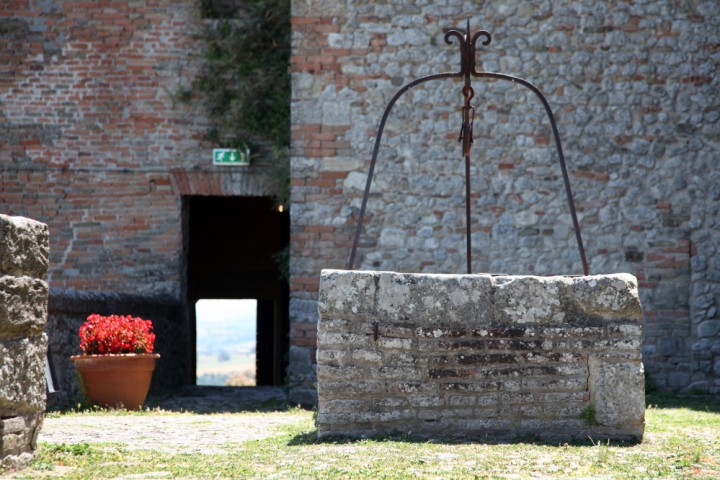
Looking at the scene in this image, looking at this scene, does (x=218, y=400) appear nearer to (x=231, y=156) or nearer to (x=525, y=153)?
(x=231, y=156)

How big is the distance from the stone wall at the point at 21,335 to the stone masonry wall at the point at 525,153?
15.8ft

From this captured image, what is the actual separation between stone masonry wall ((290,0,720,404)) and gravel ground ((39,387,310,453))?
109cm

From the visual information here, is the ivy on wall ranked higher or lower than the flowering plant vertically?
higher

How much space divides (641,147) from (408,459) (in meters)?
5.77

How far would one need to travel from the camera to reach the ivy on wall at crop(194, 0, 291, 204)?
9.77 m

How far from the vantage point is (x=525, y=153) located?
9.12m

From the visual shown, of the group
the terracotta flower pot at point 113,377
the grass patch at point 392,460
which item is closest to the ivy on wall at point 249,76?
the terracotta flower pot at point 113,377

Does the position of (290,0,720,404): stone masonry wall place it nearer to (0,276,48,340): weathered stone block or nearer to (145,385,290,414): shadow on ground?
(145,385,290,414): shadow on ground

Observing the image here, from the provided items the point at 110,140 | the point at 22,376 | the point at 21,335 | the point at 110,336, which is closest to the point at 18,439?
the point at 22,376

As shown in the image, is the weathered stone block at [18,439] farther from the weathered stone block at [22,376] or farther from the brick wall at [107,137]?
the brick wall at [107,137]

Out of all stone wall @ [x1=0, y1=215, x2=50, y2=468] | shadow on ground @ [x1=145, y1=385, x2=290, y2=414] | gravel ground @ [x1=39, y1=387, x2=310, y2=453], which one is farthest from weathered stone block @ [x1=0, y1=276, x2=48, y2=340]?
shadow on ground @ [x1=145, y1=385, x2=290, y2=414]

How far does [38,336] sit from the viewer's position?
4262mm

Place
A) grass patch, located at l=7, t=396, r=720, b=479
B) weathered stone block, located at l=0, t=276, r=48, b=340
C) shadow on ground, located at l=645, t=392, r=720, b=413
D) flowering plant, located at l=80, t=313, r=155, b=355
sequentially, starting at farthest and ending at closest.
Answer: shadow on ground, located at l=645, t=392, r=720, b=413 < flowering plant, located at l=80, t=313, r=155, b=355 < grass patch, located at l=7, t=396, r=720, b=479 < weathered stone block, located at l=0, t=276, r=48, b=340

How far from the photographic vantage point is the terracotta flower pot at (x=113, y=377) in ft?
24.5
